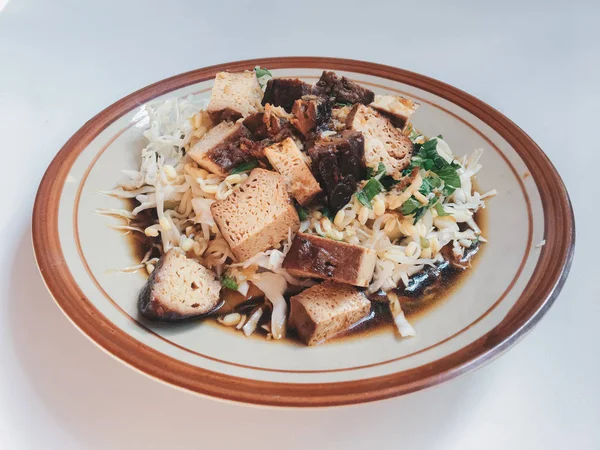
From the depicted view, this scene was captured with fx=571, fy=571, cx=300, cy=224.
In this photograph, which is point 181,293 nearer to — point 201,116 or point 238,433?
point 238,433

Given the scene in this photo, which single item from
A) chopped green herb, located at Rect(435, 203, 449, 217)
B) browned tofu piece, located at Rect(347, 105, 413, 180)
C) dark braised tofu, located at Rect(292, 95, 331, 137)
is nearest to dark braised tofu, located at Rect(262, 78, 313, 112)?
dark braised tofu, located at Rect(292, 95, 331, 137)

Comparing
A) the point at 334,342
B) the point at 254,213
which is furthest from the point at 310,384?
the point at 254,213

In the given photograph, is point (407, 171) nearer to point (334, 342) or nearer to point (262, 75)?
point (334, 342)

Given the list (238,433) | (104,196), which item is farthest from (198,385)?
(104,196)

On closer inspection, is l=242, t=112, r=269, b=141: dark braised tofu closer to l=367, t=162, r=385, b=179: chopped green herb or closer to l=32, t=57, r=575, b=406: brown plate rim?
l=367, t=162, r=385, b=179: chopped green herb

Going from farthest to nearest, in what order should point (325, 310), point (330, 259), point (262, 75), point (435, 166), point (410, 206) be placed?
1. point (262, 75)
2. point (435, 166)
3. point (410, 206)
4. point (330, 259)
5. point (325, 310)

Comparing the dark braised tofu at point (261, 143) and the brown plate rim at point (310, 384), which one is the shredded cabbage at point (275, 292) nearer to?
the brown plate rim at point (310, 384)

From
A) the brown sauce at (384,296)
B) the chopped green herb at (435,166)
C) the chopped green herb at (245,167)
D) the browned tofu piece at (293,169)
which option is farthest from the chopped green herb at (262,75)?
the brown sauce at (384,296)

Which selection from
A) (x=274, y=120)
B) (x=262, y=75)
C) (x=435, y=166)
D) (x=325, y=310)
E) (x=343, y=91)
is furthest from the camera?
(x=262, y=75)
